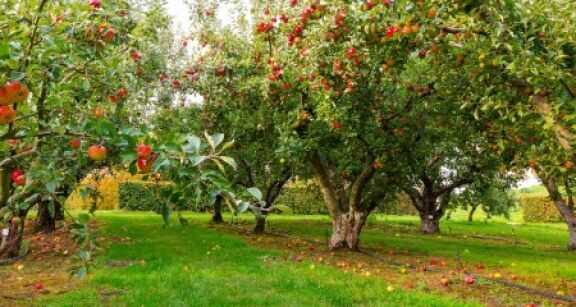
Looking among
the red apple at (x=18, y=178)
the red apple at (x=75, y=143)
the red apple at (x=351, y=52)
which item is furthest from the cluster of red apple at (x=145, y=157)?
the red apple at (x=351, y=52)

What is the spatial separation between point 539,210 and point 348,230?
98.1 feet

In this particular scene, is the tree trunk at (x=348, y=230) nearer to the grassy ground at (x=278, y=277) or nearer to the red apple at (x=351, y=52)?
the grassy ground at (x=278, y=277)

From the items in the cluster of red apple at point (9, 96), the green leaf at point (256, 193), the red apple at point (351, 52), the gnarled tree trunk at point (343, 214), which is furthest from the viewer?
the gnarled tree trunk at point (343, 214)

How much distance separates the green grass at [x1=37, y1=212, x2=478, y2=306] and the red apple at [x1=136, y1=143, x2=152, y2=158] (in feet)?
15.3

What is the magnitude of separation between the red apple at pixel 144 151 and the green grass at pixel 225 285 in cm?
466

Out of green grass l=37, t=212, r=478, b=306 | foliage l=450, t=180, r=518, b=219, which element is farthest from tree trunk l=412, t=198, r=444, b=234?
green grass l=37, t=212, r=478, b=306

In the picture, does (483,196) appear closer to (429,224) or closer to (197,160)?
(429,224)

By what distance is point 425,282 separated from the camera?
348 inches

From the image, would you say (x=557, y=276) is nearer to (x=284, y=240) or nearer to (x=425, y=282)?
(x=425, y=282)

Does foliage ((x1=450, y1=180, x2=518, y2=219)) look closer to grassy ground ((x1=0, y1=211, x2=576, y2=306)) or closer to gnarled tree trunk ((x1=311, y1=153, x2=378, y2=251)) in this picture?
grassy ground ((x1=0, y1=211, x2=576, y2=306))

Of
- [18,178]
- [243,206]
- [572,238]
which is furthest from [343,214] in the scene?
[243,206]

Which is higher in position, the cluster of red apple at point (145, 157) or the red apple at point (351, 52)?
the red apple at point (351, 52)

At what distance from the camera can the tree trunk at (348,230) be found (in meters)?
13.1

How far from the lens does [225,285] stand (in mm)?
8031
